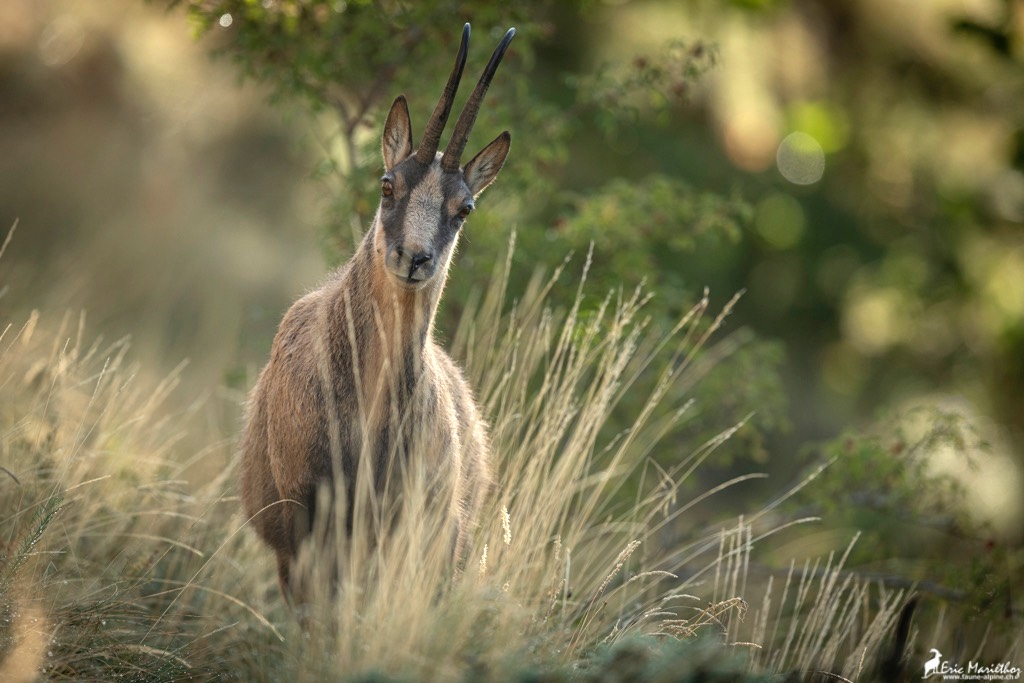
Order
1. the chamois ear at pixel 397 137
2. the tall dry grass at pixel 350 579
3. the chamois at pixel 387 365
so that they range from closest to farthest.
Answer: the tall dry grass at pixel 350 579, the chamois at pixel 387 365, the chamois ear at pixel 397 137

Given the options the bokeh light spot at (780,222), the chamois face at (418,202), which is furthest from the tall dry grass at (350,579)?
the bokeh light spot at (780,222)

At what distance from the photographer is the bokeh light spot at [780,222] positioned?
14953 mm

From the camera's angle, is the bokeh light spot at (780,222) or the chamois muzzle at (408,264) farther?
the bokeh light spot at (780,222)

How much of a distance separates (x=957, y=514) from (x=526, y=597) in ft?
12.5

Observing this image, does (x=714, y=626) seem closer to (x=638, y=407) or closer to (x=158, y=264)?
(x=638, y=407)

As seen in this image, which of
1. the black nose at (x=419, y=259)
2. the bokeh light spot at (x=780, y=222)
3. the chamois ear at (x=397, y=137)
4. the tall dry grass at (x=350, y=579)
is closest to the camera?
the tall dry grass at (x=350, y=579)

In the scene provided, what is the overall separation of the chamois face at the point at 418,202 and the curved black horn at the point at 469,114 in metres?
0.06

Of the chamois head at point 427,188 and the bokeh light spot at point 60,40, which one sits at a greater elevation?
the bokeh light spot at point 60,40

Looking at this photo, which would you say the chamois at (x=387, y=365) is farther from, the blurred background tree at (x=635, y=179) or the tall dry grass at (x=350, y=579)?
the blurred background tree at (x=635, y=179)

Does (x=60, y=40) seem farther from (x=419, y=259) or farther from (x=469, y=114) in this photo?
(x=419, y=259)

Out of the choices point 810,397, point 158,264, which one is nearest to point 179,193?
point 158,264

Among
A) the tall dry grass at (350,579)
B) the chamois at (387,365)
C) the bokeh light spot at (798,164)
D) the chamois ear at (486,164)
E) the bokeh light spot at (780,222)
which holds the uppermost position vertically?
the bokeh light spot at (798,164)

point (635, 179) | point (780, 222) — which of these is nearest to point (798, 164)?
point (780, 222)

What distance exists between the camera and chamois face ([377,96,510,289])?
4.97 meters
